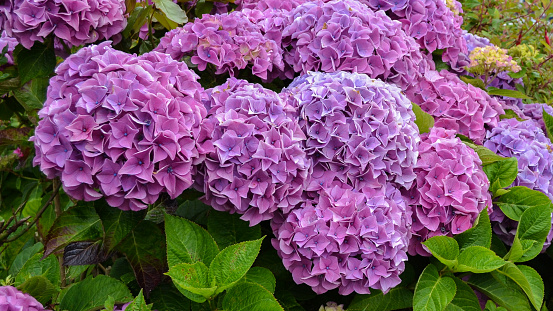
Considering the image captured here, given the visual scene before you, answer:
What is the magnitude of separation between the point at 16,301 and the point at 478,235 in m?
1.53

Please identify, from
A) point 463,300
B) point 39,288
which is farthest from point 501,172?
point 39,288

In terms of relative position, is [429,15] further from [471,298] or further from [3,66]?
[3,66]

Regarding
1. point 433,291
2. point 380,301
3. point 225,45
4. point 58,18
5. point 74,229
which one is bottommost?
point 380,301

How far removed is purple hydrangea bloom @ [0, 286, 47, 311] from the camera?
1396 mm

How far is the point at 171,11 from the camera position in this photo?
2.07 metres

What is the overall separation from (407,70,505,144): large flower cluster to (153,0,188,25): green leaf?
1.05 m

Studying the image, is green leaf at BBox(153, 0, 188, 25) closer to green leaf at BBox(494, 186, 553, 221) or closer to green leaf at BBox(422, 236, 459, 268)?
green leaf at BBox(422, 236, 459, 268)

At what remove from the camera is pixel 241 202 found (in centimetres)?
161

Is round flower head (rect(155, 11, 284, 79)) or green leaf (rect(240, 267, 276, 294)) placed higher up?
round flower head (rect(155, 11, 284, 79))

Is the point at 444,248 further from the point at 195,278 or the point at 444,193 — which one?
the point at 195,278

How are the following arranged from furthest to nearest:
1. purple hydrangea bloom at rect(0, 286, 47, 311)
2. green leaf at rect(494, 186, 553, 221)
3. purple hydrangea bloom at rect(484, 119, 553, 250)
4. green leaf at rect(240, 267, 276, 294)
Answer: purple hydrangea bloom at rect(484, 119, 553, 250), green leaf at rect(494, 186, 553, 221), green leaf at rect(240, 267, 276, 294), purple hydrangea bloom at rect(0, 286, 47, 311)

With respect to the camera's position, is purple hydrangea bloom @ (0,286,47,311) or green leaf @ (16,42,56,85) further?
green leaf @ (16,42,56,85)

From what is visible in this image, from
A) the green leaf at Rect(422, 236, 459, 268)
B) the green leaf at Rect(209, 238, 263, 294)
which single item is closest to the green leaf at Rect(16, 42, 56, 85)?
the green leaf at Rect(209, 238, 263, 294)

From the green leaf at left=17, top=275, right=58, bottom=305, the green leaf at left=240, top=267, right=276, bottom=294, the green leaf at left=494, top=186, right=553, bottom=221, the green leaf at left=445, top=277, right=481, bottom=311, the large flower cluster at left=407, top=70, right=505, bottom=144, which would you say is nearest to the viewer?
the green leaf at left=17, top=275, right=58, bottom=305
